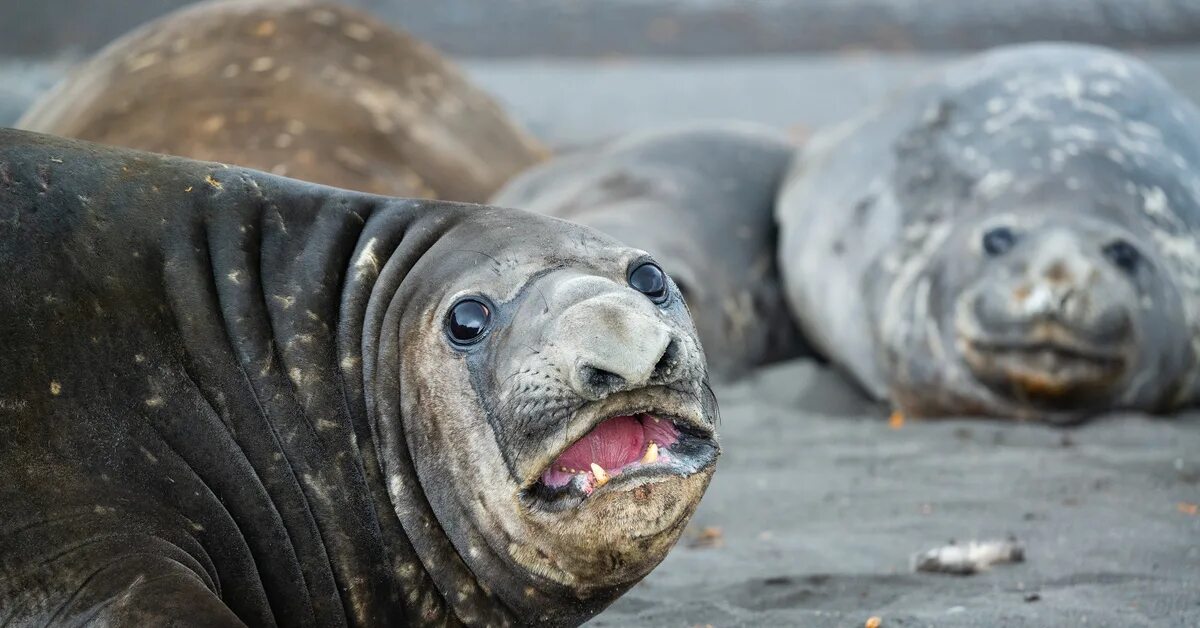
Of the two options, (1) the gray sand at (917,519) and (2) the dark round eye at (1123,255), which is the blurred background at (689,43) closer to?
(1) the gray sand at (917,519)

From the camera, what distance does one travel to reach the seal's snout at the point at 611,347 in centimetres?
238

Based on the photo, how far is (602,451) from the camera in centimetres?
248

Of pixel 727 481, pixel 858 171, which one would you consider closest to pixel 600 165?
pixel 858 171

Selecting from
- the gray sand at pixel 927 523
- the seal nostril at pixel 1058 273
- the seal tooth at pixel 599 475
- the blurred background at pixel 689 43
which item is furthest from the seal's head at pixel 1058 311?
the blurred background at pixel 689 43

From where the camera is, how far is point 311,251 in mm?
2771

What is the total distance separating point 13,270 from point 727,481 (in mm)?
2329

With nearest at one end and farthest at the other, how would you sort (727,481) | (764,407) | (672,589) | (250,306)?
(250,306)
(672,589)
(727,481)
(764,407)

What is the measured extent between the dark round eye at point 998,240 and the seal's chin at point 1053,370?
0.30 m

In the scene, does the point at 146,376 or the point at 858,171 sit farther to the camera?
the point at 858,171

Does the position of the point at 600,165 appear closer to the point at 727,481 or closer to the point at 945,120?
the point at 945,120

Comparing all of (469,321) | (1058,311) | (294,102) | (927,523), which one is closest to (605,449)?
(469,321)

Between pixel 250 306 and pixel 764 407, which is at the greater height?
pixel 250 306

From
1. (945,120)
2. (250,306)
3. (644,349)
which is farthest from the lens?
(945,120)

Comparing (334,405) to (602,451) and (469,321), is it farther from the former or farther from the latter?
(602,451)
